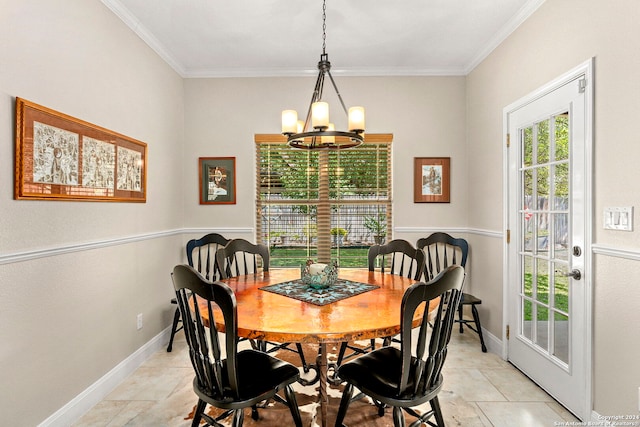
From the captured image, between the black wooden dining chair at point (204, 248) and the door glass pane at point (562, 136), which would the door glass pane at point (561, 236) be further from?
the black wooden dining chair at point (204, 248)

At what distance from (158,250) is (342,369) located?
227cm

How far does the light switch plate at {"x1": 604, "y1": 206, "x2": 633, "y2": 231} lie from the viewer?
1.75 meters

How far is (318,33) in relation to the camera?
9.70ft

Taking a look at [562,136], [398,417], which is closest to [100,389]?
[398,417]

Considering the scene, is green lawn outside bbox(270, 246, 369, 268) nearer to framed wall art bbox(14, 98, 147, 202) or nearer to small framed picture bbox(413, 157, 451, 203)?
small framed picture bbox(413, 157, 451, 203)

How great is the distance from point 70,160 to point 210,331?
1506 millimetres

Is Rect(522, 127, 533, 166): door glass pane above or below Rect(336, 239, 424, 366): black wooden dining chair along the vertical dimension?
above

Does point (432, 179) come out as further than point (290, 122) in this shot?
Yes

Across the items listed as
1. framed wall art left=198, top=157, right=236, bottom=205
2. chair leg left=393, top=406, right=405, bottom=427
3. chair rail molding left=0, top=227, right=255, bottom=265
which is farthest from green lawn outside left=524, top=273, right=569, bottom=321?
framed wall art left=198, top=157, right=236, bottom=205

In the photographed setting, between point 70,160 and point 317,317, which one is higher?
point 70,160

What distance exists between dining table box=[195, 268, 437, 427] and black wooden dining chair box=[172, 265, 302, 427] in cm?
9

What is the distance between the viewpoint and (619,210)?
1.81 m

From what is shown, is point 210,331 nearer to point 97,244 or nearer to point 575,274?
point 97,244

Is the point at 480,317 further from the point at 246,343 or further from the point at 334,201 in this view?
the point at 246,343
